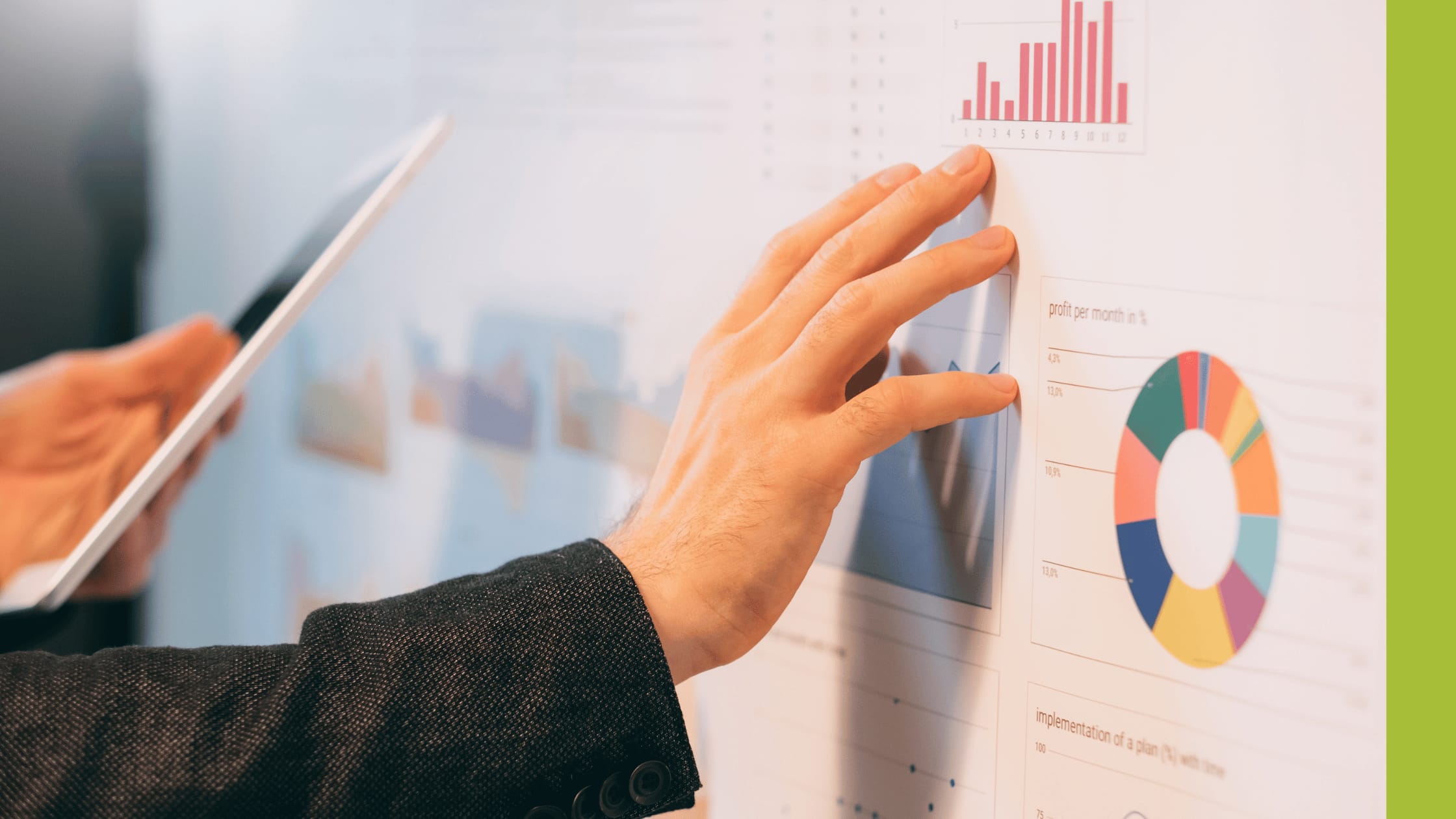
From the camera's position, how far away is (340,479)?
1.13m

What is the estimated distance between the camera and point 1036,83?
569 mm

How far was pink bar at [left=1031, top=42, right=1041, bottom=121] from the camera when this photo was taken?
566 mm

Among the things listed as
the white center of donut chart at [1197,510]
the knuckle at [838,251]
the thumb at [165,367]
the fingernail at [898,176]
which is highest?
the fingernail at [898,176]

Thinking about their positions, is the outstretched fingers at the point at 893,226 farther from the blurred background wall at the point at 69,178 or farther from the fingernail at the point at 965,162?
the blurred background wall at the point at 69,178

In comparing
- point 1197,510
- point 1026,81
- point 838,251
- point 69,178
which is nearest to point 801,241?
point 838,251

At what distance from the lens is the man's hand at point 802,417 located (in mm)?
571

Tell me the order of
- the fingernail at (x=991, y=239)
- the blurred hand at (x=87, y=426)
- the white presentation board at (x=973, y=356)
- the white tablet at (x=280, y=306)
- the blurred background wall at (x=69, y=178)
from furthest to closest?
1. the blurred background wall at (x=69, y=178)
2. the blurred hand at (x=87, y=426)
3. the white tablet at (x=280, y=306)
4. the fingernail at (x=991, y=239)
5. the white presentation board at (x=973, y=356)

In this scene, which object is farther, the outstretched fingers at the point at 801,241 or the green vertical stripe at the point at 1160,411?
the outstretched fingers at the point at 801,241

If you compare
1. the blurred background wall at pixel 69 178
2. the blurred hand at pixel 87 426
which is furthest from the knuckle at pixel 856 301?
the blurred background wall at pixel 69 178

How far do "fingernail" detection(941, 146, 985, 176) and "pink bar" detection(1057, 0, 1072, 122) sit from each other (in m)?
0.05

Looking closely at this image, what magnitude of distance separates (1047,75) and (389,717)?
18.4 inches

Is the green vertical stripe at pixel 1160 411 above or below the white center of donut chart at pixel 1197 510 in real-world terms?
above

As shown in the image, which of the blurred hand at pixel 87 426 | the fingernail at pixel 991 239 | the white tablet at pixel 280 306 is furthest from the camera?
the blurred hand at pixel 87 426

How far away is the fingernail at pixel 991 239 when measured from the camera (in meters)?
0.59
